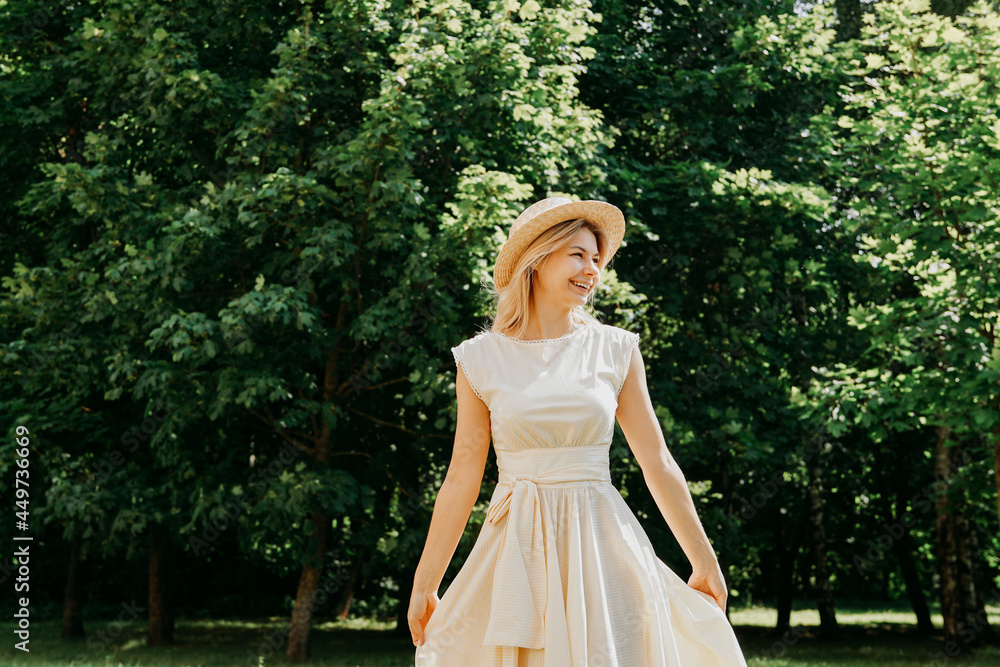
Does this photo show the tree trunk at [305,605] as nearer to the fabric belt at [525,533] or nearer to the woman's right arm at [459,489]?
the woman's right arm at [459,489]

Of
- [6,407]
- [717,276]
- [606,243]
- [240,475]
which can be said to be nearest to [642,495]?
[717,276]

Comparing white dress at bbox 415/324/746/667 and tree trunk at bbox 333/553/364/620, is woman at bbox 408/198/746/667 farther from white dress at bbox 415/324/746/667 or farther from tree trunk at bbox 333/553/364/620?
tree trunk at bbox 333/553/364/620

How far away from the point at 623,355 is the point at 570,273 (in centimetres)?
29

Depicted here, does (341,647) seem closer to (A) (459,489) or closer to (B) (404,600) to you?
(B) (404,600)

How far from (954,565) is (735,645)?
13.7m

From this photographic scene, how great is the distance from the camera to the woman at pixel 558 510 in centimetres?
251

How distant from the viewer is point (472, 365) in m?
2.75

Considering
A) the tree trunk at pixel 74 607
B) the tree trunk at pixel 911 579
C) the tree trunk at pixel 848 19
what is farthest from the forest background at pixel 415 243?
the tree trunk at pixel 911 579

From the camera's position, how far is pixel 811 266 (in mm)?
11695

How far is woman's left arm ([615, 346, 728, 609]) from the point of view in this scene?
268 cm

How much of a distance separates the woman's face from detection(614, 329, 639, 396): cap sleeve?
0.16 metres

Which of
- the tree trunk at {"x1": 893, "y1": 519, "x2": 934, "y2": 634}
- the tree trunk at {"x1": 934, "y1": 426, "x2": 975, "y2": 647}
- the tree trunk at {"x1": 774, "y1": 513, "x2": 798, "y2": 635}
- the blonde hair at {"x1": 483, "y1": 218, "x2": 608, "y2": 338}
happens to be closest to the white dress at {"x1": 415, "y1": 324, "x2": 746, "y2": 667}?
the blonde hair at {"x1": 483, "y1": 218, "x2": 608, "y2": 338}

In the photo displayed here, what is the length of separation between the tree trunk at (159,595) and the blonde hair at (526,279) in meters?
11.7

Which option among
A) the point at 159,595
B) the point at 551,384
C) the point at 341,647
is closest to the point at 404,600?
the point at 341,647
